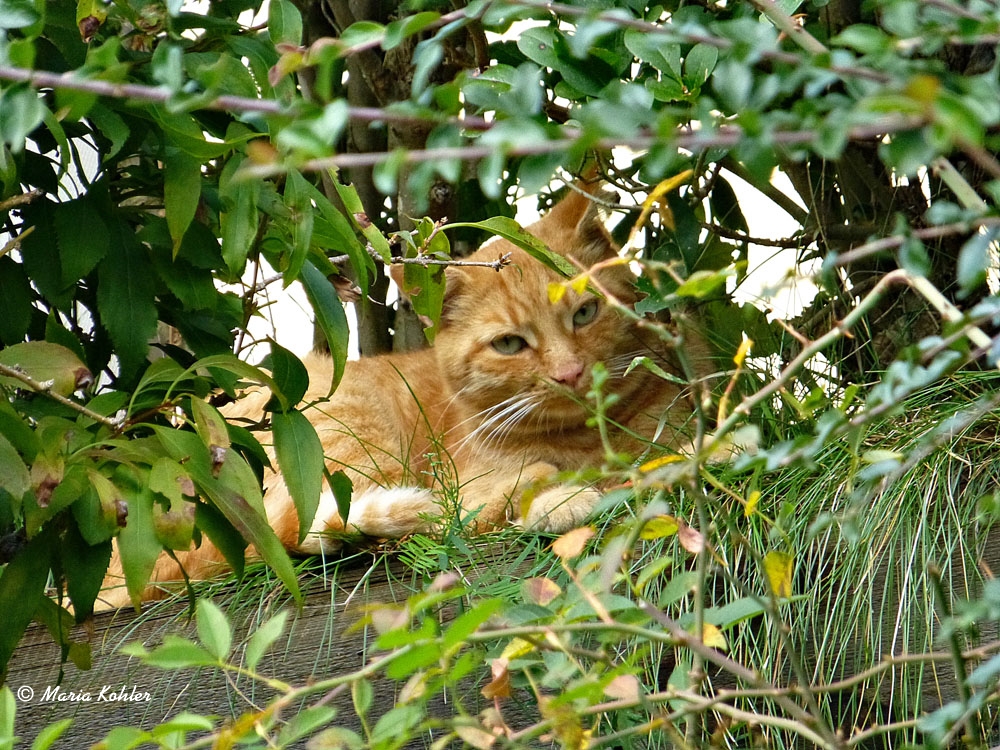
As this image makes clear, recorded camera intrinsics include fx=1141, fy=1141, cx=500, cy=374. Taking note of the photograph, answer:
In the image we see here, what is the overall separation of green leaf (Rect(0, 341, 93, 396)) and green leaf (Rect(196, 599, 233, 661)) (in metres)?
0.49

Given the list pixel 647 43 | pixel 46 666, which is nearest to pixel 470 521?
pixel 46 666

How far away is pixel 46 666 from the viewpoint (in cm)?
228

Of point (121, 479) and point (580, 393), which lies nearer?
point (121, 479)

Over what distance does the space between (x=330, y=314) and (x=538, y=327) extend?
4.27 ft

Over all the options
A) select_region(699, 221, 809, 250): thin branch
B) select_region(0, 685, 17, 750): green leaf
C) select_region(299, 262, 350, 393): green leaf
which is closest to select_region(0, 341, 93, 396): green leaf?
select_region(299, 262, 350, 393): green leaf

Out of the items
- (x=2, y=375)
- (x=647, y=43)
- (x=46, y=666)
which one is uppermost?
(x=647, y=43)

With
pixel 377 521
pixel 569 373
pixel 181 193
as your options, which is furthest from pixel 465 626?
pixel 569 373

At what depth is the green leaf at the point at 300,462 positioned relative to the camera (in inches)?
63.6

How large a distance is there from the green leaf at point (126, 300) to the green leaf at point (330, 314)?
0.23 metres

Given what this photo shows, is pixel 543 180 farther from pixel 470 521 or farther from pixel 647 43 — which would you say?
pixel 470 521

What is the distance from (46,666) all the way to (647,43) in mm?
1657

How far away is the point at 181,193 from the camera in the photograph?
1.53 m

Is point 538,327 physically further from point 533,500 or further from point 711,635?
point 711,635

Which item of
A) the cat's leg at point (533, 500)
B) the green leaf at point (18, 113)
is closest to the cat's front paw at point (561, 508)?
the cat's leg at point (533, 500)
